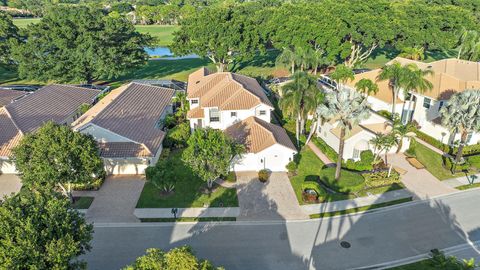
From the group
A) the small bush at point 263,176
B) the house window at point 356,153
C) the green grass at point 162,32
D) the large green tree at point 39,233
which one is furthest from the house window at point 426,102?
the green grass at point 162,32

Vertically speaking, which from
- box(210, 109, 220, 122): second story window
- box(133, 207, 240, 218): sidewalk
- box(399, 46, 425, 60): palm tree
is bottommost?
box(133, 207, 240, 218): sidewalk

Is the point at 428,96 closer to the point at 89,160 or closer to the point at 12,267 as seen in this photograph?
the point at 89,160

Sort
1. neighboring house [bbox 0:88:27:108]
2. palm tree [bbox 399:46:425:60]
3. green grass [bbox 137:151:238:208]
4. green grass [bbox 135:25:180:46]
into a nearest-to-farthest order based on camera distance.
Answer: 1. green grass [bbox 137:151:238:208]
2. neighboring house [bbox 0:88:27:108]
3. palm tree [bbox 399:46:425:60]
4. green grass [bbox 135:25:180:46]

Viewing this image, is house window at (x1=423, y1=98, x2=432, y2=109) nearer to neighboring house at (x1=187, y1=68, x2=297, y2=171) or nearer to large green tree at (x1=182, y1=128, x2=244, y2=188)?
neighboring house at (x1=187, y1=68, x2=297, y2=171)

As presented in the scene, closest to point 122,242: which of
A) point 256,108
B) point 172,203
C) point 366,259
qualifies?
point 172,203

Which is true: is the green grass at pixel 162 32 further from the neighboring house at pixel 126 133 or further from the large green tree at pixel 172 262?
the large green tree at pixel 172 262

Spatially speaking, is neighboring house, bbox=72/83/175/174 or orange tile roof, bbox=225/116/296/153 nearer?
neighboring house, bbox=72/83/175/174

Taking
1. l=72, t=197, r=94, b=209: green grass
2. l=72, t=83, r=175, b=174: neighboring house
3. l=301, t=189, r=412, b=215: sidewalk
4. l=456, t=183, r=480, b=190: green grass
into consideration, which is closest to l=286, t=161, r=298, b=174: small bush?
l=301, t=189, r=412, b=215: sidewalk
